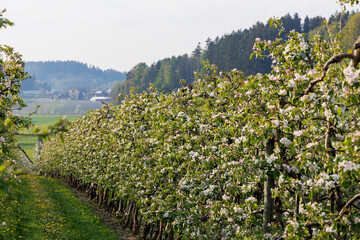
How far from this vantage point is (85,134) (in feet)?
92.2

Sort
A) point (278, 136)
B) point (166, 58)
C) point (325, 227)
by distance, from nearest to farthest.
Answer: point (325, 227) → point (278, 136) → point (166, 58)

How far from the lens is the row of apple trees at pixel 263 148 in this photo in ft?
18.6

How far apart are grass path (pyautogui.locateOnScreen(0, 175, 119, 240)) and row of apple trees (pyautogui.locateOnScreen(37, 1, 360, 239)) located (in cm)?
385

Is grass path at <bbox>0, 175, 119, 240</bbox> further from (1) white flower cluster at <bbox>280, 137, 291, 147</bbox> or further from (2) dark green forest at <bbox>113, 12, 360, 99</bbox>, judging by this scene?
(2) dark green forest at <bbox>113, 12, 360, 99</bbox>

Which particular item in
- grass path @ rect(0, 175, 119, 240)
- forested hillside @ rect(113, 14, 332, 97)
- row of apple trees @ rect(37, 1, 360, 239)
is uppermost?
forested hillside @ rect(113, 14, 332, 97)

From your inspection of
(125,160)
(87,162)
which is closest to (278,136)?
(125,160)

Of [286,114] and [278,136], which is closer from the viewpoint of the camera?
[286,114]

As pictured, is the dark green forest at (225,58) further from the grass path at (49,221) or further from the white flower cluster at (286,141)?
the white flower cluster at (286,141)

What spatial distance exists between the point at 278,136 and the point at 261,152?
2.95 ft

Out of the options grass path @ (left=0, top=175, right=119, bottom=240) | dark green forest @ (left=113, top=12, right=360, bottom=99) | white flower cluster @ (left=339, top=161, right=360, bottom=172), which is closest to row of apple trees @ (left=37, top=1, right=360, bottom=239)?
white flower cluster @ (left=339, top=161, right=360, bottom=172)

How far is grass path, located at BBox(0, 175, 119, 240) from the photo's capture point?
56.2 feet

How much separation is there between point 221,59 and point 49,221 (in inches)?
3993

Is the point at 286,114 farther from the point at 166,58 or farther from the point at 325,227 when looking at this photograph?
the point at 166,58

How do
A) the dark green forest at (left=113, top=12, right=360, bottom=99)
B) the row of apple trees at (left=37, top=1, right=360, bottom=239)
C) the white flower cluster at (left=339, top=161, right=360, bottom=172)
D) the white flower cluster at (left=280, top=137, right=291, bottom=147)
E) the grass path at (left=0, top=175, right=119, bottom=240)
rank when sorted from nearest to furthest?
the white flower cluster at (left=339, top=161, right=360, bottom=172) → the row of apple trees at (left=37, top=1, right=360, bottom=239) → the white flower cluster at (left=280, top=137, right=291, bottom=147) → the grass path at (left=0, top=175, right=119, bottom=240) → the dark green forest at (left=113, top=12, right=360, bottom=99)
